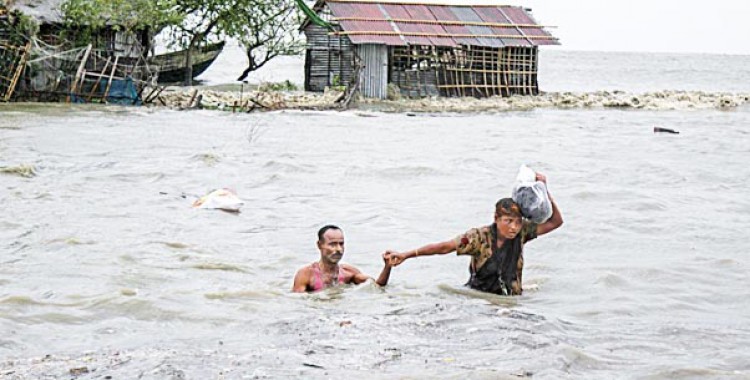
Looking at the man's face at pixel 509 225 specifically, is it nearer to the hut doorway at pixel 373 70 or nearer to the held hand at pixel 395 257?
the held hand at pixel 395 257

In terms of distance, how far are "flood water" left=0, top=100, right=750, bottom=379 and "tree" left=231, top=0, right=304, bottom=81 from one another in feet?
49.4

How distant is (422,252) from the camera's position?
6.80 meters

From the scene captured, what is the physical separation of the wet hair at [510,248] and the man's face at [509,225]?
1.1 inches

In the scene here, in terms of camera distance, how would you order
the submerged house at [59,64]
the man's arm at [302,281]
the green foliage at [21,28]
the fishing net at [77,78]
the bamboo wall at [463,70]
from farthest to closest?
the bamboo wall at [463,70]
the fishing net at [77,78]
the green foliage at [21,28]
the submerged house at [59,64]
the man's arm at [302,281]

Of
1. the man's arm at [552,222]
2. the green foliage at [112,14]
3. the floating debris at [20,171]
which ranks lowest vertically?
the floating debris at [20,171]

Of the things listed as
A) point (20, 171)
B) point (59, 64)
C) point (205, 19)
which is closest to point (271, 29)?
point (205, 19)

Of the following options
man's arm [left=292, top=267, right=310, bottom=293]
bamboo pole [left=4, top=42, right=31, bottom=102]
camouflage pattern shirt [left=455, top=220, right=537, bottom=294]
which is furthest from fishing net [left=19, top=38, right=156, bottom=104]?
camouflage pattern shirt [left=455, top=220, right=537, bottom=294]

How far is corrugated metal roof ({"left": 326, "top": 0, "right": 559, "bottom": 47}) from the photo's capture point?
3023cm

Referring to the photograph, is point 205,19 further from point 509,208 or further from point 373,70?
point 509,208

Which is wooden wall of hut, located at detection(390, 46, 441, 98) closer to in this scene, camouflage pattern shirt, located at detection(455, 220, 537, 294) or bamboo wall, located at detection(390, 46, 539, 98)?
bamboo wall, located at detection(390, 46, 539, 98)

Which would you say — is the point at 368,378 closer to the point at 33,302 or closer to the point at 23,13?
the point at 33,302

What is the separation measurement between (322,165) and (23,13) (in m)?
13.0

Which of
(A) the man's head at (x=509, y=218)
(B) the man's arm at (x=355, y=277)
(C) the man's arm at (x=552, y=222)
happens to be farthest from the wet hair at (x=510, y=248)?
(B) the man's arm at (x=355, y=277)

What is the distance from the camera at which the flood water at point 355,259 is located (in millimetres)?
5715
